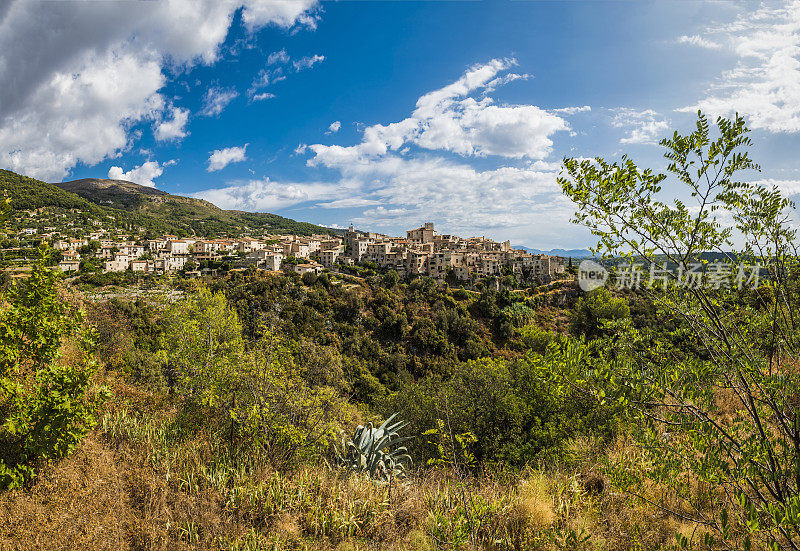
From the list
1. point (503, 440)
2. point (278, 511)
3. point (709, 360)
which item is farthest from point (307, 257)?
point (709, 360)

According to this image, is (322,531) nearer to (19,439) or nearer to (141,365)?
(19,439)

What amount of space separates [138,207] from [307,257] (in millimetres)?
88833

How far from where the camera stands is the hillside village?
2167 inches

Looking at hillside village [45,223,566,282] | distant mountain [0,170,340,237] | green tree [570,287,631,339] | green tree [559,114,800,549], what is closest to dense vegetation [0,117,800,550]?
green tree [559,114,800,549]

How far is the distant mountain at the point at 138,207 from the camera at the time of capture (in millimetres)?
86062

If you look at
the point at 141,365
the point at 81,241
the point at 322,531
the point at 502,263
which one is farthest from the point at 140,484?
the point at 81,241

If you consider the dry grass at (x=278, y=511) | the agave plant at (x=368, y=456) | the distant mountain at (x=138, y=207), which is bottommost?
the agave plant at (x=368, y=456)

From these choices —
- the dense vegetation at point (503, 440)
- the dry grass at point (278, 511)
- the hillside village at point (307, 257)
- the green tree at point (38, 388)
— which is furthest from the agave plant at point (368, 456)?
the hillside village at point (307, 257)

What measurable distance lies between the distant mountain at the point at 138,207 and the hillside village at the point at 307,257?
2499 centimetres

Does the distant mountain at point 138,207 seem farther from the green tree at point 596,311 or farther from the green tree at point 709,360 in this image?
the green tree at point 709,360

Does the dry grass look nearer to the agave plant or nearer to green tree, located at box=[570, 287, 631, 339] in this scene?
the agave plant

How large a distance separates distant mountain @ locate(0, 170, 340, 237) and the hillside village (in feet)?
82.0

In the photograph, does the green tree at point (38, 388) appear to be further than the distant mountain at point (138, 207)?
No

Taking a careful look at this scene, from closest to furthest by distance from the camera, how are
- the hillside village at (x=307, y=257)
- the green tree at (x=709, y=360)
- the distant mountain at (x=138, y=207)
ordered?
the green tree at (x=709, y=360) → the hillside village at (x=307, y=257) → the distant mountain at (x=138, y=207)
